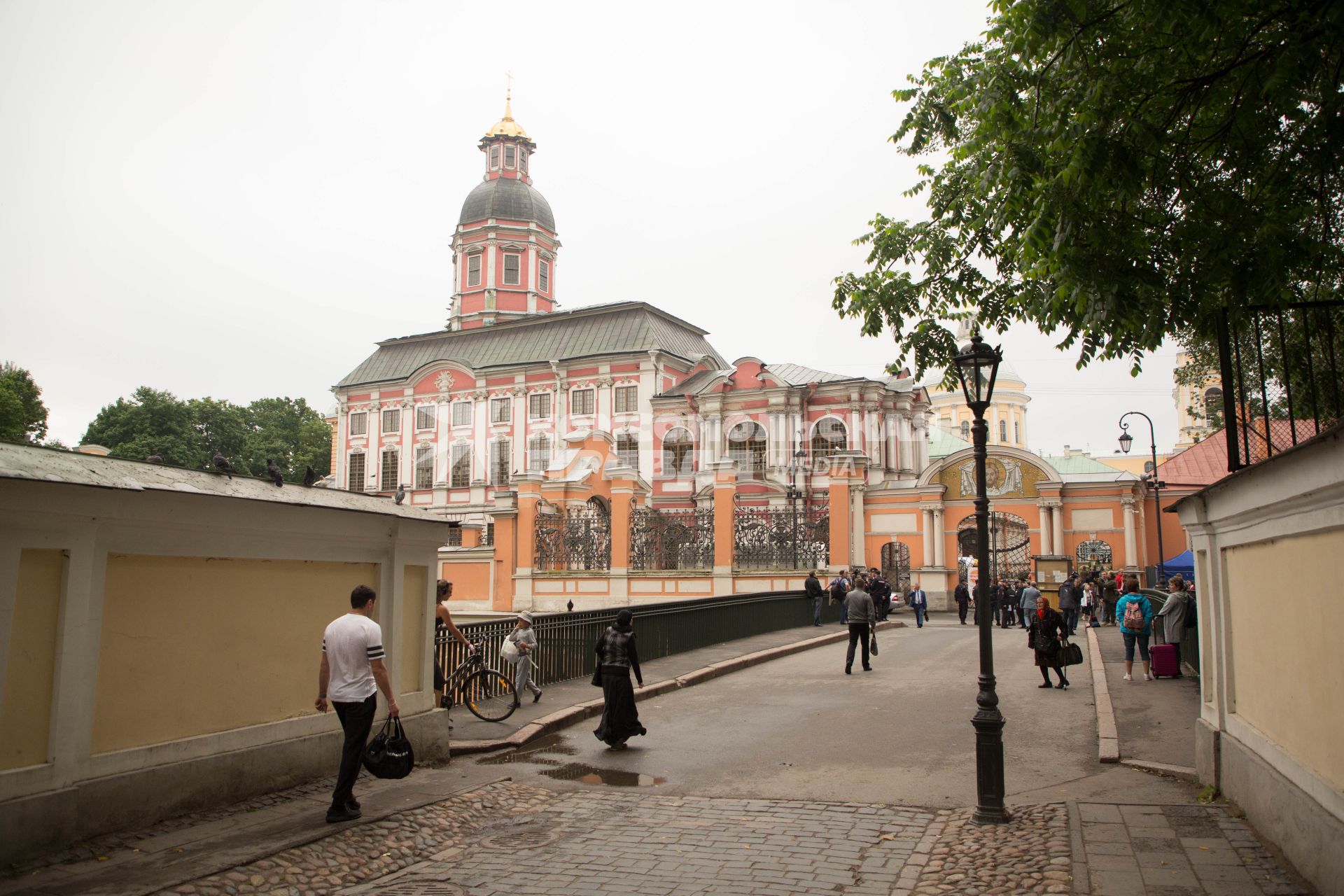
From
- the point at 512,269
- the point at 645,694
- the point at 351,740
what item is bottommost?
the point at 645,694

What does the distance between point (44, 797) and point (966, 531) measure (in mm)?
32187

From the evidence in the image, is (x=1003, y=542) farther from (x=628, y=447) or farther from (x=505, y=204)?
(x=505, y=204)

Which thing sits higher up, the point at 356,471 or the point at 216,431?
the point at 216,431

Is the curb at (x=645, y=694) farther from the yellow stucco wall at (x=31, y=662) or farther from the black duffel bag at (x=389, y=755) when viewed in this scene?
the yellow stucco wall at (x=31, y=662)

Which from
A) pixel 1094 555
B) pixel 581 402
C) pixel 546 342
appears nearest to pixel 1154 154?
pixel 1094 555

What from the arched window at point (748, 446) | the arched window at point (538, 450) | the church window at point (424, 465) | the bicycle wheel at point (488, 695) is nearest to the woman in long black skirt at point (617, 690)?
the bicycle wheel at point (488, 695)

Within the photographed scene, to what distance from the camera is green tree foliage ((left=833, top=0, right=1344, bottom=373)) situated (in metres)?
7.28

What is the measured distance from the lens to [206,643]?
7926 millimetres

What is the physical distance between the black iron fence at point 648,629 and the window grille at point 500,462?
30.3 m

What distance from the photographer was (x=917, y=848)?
290 inches

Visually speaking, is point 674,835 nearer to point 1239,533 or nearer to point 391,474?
point 1239,533

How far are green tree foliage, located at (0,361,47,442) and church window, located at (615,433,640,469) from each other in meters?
30.1

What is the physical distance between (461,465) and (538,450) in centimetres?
488

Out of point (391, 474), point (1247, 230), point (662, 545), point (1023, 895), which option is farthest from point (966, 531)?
point (391, 474)
